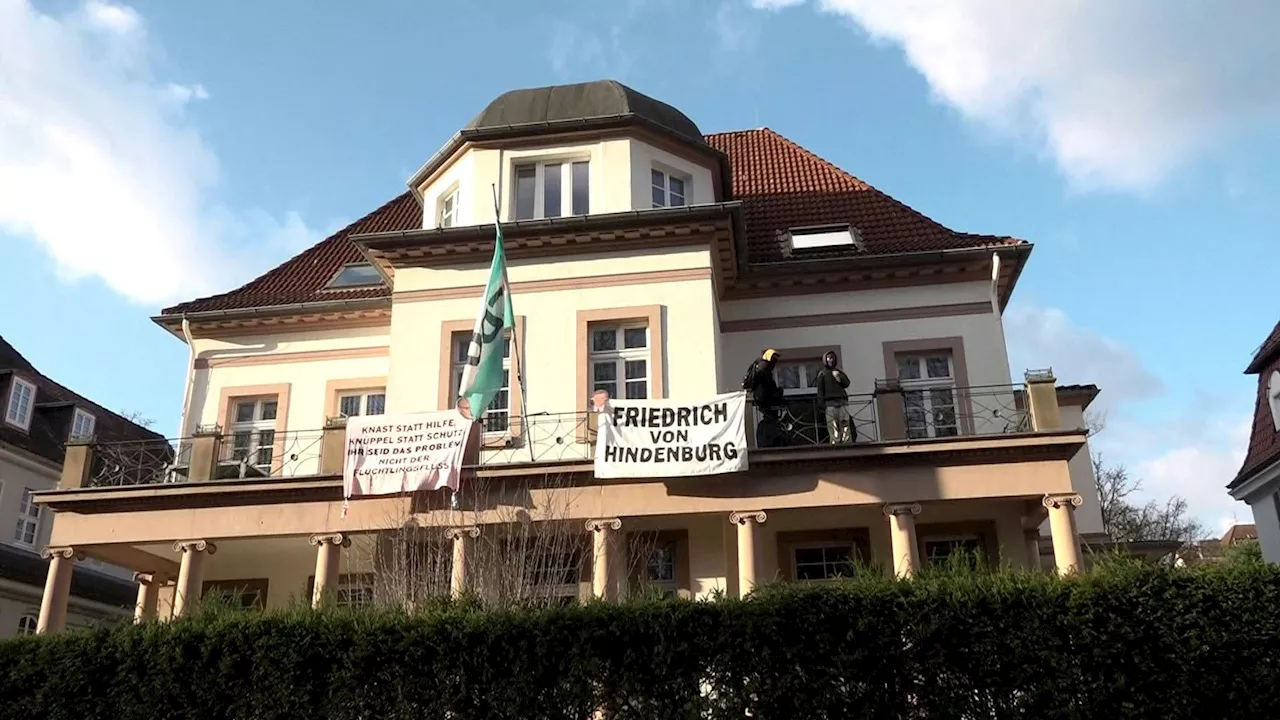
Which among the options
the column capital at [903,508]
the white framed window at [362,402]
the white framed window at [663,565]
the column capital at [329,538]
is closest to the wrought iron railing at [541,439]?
the white framed window at [663,565]

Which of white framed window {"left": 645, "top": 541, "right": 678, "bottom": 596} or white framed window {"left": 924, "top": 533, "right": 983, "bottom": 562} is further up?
white framed window {"left": 924, "top": 533, "right": 983, "bottom": 562}

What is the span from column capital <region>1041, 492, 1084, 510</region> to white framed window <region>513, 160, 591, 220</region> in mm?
8565

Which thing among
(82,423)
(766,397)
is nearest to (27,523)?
(82,423)

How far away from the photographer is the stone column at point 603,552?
14680 millimetres

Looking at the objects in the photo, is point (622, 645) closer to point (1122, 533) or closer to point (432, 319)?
point (432, 319)

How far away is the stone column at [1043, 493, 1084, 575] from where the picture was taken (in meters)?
14.0

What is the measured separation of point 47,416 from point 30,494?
4.04m

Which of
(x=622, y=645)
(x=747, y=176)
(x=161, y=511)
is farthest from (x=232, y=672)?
(x=747, y=176)

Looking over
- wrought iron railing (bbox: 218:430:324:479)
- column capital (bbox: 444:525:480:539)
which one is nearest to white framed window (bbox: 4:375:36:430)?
wrought iron railing (bbox: 218:430:324:479)

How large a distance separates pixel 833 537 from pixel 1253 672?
8066 mm

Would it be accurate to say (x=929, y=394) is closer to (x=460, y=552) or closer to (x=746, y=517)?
(x=746, y=517)

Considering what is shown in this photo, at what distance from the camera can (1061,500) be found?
14.4m

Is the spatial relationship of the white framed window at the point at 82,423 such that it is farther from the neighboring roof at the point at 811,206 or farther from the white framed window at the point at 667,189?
the white framed window at the point at 667,189

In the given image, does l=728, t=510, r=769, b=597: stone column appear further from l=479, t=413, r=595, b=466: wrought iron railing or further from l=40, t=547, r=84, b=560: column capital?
l=40, t=547, r=84, b=560: column capital
